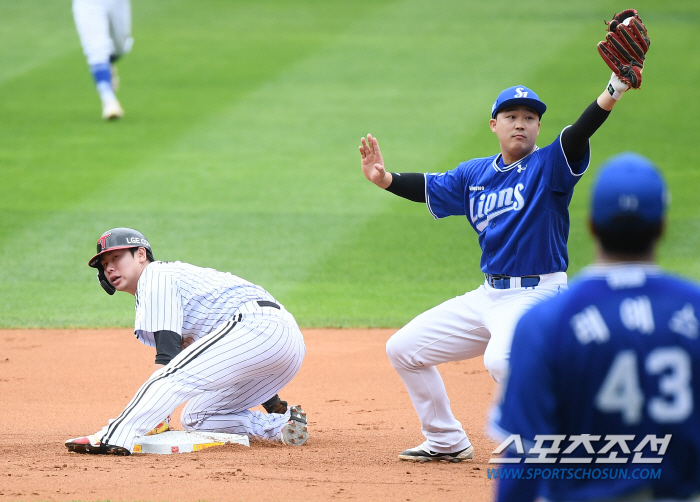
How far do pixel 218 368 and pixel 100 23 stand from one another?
10.1 metres

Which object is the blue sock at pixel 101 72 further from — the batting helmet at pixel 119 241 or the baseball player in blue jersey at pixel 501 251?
the baseball player in blue jersey at pixel 501 251

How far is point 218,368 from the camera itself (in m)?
4.62

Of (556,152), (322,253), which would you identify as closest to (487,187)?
(556,152)

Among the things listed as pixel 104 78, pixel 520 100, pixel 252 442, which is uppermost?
pixel 104 78

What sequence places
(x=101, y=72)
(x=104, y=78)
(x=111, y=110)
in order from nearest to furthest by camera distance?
(x=101, y=72) < (x=104, y=78) < (x=111, y=110)

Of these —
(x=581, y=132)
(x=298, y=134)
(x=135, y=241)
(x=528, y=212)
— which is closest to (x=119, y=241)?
(x=135, y=241)

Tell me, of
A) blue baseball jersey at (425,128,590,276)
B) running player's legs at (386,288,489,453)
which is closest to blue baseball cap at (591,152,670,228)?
blue baseball jersey at (425,128,590,276)

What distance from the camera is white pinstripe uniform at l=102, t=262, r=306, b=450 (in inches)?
178

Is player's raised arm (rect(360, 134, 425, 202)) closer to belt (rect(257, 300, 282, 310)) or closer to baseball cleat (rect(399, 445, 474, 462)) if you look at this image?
belt (rect(257, 300, 282, 310))

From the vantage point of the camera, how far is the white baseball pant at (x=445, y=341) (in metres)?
4.36

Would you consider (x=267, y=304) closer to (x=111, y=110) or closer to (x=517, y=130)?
(x=517, y=130)

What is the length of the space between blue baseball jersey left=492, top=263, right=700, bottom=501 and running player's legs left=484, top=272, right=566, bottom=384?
2.03m

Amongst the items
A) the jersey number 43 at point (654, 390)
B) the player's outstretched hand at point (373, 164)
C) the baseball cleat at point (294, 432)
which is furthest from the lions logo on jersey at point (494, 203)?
the jersey number 43 at point (654, 390)

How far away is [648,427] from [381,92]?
1397 centimetres
